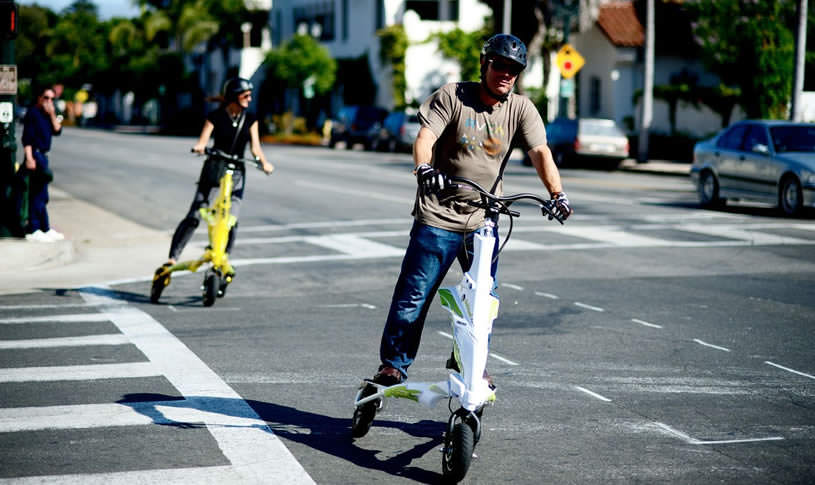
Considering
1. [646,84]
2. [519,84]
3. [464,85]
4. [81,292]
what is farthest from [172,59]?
[464,85]

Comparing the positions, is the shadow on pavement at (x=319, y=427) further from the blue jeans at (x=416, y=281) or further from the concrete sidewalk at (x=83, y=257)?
the concrete sidewalk at (x=83, y=257)

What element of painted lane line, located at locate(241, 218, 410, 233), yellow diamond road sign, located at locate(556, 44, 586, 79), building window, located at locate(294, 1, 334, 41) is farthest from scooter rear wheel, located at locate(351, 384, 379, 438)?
building window, located at locate(294, 1, 334, 41)

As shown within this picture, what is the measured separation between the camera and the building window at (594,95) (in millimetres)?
47531

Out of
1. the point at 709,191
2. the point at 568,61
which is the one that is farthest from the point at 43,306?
Answer: the point at 568,61

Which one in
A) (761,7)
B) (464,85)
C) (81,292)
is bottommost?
(81,292)

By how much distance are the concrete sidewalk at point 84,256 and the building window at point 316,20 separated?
48.0m

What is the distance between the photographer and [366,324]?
9.36 m

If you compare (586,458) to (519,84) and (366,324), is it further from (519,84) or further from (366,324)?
(519,84)

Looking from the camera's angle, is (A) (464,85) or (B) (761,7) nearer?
(A) (464,85)

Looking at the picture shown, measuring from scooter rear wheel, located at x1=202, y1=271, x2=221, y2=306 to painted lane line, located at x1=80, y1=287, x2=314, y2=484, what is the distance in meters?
0.63

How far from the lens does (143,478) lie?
16.9 ft

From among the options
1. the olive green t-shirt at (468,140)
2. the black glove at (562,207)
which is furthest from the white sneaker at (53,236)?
the black glove at (562,207)

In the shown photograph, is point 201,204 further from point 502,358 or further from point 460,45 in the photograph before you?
point 460,45

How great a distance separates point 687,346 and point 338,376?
2693 mm
